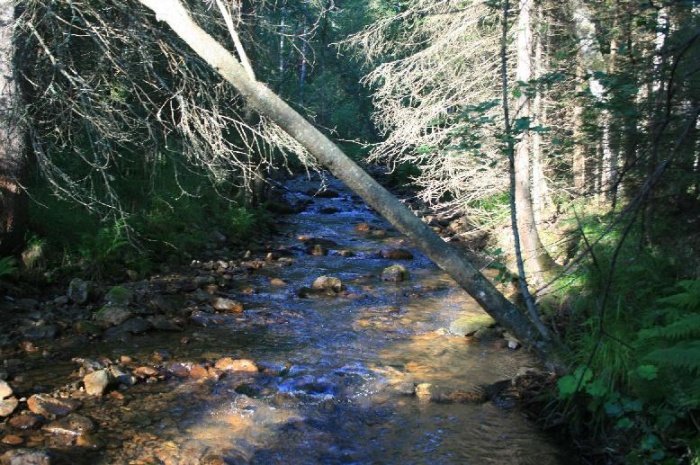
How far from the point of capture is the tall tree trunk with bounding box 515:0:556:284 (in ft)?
26.6

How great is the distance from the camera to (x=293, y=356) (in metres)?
6.95

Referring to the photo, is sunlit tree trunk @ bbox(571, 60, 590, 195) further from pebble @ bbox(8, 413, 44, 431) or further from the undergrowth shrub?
pebble @ bbox(8, 413, 44, 431)

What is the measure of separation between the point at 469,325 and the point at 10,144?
654 centimetres

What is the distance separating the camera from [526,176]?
27.7 feet

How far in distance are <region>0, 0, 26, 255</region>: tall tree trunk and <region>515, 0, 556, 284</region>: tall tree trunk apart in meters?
6.56

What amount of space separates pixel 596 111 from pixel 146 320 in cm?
590

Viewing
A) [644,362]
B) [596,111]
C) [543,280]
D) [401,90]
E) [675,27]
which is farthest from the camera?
[401,90]

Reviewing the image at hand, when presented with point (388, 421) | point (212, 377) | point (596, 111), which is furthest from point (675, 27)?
point (212, 377)

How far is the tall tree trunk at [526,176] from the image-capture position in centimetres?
809

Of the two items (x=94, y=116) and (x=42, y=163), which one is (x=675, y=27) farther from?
(x=42, y=163)

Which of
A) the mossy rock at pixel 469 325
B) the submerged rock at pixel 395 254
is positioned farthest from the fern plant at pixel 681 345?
the submerged rock at pixel 395 254

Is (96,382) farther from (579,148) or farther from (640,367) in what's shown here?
(579,148)

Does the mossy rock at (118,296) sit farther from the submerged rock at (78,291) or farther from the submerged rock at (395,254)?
the submerged rock at (395,254)

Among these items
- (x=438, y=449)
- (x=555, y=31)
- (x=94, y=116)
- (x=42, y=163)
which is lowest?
(x=438, y=449)
